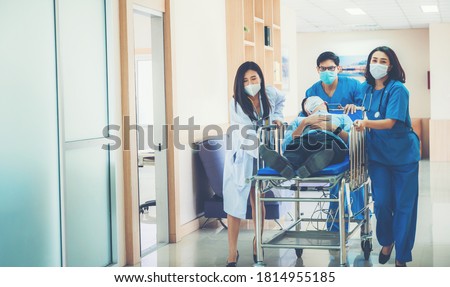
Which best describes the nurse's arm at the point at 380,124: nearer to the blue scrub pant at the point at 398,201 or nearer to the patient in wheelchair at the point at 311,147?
the patient in wheelchair at the point at 311,147

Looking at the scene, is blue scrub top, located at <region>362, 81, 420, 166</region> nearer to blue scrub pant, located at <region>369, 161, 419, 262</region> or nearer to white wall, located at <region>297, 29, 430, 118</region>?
blue scrub pant, located at <region>369, 161, 419, 262</region>

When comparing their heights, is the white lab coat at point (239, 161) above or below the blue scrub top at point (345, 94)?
below

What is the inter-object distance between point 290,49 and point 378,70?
6.70 meters

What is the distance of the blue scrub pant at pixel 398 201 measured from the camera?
14.3 ft

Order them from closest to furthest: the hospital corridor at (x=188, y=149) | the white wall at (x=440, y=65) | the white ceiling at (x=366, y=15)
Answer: the hospital corridor at (x=188, y=149) → the white ceiling at (x=366, y=15) → the white wall at (x=440, y=65)

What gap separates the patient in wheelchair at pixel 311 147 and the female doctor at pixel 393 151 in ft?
0.78

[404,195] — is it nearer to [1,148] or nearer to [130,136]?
[130,136]

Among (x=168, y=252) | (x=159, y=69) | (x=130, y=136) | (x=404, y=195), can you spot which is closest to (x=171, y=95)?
(x=159, y=69)

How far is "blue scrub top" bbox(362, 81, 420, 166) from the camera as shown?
4.29 meters

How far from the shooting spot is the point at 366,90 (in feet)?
15.0

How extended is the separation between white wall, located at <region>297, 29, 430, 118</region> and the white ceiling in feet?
1.15

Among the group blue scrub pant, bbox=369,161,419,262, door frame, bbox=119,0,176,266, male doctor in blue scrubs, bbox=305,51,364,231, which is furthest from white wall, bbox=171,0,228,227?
blue scrub pant, bbox=369,161,419,262

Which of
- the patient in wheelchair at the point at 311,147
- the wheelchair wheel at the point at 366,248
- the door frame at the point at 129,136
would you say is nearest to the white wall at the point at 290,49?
the wheelchair wheel at the point at 366,248

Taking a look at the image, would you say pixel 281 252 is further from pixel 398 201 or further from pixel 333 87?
pixel 333 87
